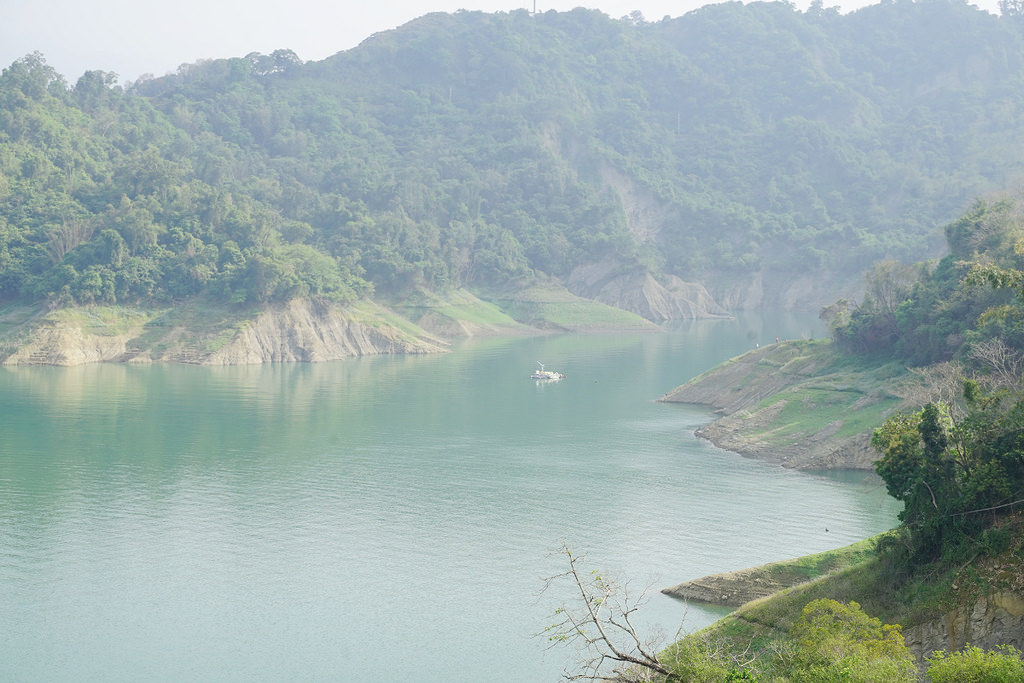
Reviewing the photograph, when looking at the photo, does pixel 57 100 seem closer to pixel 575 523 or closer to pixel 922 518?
pixel 575 523

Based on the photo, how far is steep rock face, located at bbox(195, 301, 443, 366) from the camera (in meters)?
125

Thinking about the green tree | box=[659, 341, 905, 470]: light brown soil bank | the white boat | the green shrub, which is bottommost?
the white boat

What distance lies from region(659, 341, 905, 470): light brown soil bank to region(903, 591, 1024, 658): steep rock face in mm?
33001

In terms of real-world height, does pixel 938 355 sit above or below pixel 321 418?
above

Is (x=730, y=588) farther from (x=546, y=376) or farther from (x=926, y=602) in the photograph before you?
(x=546, y=376)

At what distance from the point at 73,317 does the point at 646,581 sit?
92284 mm

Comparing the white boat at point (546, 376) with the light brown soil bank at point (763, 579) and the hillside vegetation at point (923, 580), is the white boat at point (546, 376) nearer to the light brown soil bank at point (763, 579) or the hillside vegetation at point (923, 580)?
the hillside vegetation at point (923, 580)

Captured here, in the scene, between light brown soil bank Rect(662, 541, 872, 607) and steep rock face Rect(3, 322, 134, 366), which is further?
steep rock face Rect(3, 322, 134, 366)

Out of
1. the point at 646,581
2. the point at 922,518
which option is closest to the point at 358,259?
the point at 646,581

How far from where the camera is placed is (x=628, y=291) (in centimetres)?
19525

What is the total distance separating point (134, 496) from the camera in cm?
5959

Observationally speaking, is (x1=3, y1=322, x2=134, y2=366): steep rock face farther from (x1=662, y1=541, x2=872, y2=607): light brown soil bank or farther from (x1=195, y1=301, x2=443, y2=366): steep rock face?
(x1=662, y1=541, x2=872, y2=607): light brown soil bank

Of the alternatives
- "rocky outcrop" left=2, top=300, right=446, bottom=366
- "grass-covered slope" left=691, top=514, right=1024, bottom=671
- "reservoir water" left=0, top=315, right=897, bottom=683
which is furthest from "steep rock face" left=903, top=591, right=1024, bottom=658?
"rocky outcrop" left=2, top=300, right=446, bottom=366

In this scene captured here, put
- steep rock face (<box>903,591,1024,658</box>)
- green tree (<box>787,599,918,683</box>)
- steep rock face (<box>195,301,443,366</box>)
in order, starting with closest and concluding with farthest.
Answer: green tree (<box>787,599,918,683</box>) → steep rock face (<box>903,591,1024,658</box>) → steep rock face (<box>195,301,443,366</box>)
